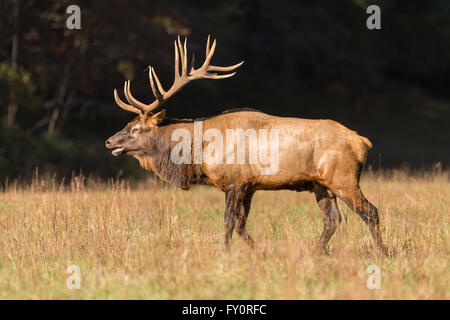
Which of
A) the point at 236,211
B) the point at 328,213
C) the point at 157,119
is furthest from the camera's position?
the point at 157,119

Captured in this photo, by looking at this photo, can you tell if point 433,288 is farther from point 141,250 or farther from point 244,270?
point 141,250

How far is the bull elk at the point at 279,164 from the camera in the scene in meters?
7.80

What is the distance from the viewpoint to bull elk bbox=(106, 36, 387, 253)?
7.80m

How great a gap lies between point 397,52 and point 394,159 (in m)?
11.4

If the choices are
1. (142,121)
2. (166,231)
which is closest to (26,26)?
(142,121)

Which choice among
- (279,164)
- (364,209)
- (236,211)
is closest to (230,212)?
(236,211)

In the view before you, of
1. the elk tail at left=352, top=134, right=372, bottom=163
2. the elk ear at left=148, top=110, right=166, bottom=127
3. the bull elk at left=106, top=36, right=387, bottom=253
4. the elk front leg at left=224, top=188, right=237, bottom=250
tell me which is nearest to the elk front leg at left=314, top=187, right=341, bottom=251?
the bull elk at left=106, top=36, right=387, bottom=253

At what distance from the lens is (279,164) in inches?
312

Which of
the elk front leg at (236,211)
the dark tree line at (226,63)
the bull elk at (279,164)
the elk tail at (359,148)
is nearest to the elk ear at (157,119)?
the bull elk at (279,164)

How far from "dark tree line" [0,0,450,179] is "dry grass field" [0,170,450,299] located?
9.60 metres

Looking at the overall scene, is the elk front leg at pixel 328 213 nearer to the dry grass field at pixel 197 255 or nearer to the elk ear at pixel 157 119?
the dry grass field at pixel 197 255

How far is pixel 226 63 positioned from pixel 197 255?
79.6 feet

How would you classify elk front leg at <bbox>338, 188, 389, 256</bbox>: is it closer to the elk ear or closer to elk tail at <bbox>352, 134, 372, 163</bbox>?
elk tail at <bbox>352, 134, 372, 163</bbox>

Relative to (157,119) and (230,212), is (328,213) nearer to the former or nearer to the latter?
(230,212)
